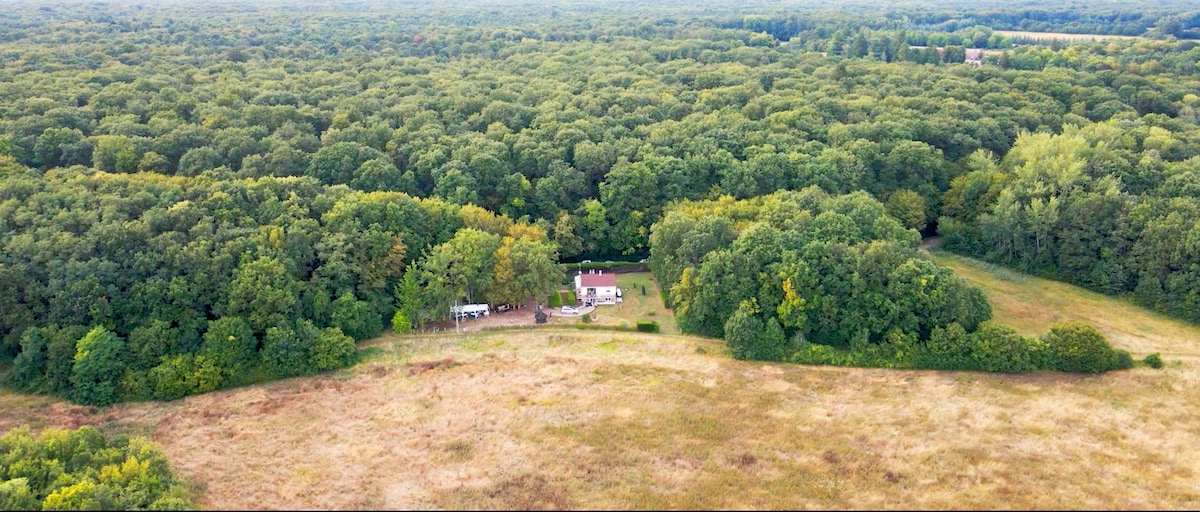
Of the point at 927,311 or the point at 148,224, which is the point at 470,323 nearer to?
the point at 148,224

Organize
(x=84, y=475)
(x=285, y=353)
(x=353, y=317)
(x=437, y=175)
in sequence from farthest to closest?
(x=437, y=175), (x=353, y=317), (x=285, y=353), (x=84, y=475)

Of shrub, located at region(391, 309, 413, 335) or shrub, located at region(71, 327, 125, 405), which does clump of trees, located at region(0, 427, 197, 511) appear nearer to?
shrub, located at region(71, 327, 125, 405)

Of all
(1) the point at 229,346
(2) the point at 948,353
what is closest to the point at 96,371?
(1) the point at 229,346

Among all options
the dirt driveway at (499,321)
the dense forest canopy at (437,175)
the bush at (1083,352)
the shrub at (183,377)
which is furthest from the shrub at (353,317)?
the bush at (1083,352)

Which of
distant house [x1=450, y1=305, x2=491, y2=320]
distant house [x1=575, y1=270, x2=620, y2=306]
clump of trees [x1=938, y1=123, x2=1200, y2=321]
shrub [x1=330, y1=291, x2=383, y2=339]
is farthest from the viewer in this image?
distant house [x1=575, y1=270, x2=620, y2=306]

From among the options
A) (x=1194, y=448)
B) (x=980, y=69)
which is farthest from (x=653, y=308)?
(x=980, y=69)

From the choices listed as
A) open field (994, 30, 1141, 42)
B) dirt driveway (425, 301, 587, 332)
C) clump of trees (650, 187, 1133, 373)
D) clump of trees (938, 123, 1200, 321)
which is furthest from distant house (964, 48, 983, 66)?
dirt driveway (425, 301, 587, 332)

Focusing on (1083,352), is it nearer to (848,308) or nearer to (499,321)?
(848,308)
